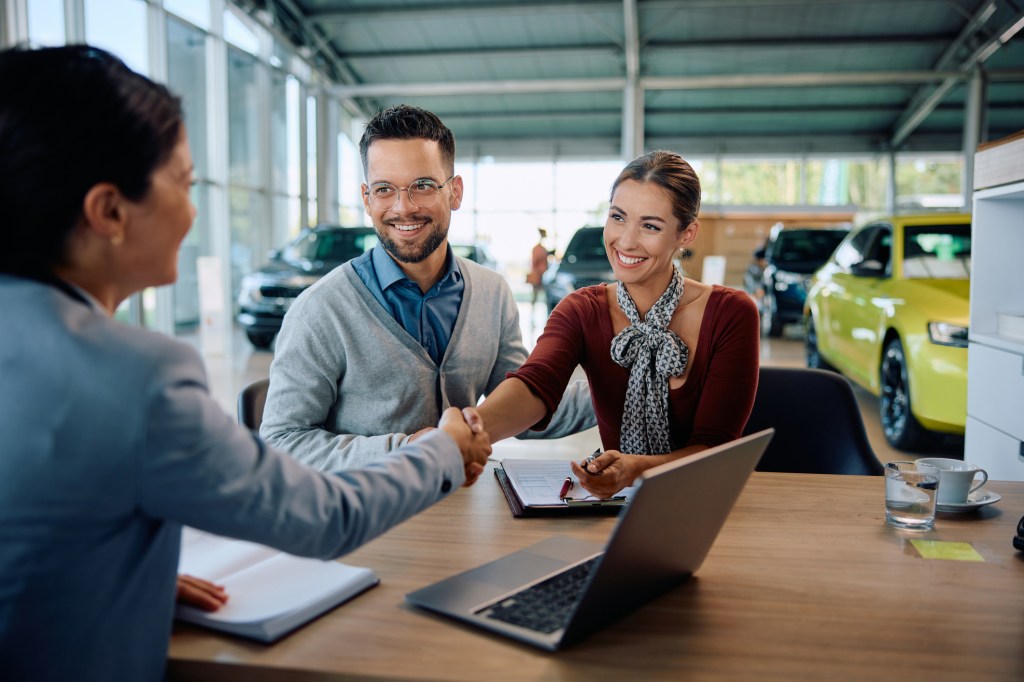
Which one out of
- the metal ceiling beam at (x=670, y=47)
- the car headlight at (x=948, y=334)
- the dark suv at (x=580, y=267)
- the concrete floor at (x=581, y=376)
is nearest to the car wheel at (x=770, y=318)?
the concrete floor at (x=581, y=376)

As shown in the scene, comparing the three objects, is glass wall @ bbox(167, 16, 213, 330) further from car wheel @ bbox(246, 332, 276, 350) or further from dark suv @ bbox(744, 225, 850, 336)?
dark suv @ bbox(744, 225, 850, 336)

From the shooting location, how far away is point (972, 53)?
38.7 feet

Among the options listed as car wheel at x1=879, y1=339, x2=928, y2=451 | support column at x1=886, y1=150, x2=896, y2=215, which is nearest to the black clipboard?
car wheel at x1=879, y1=339, x2=928, y2=451

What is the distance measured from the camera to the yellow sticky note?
48.8 inches

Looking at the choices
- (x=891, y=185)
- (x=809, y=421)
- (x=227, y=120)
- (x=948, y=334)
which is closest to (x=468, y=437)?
(x=809, y=421)

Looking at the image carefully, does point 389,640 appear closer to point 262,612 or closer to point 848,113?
point 262,612

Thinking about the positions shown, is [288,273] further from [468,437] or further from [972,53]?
[972,53]

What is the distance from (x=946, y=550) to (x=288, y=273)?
6822 millimetres

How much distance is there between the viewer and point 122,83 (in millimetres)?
805

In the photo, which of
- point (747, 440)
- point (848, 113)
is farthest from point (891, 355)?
point (848, 113)

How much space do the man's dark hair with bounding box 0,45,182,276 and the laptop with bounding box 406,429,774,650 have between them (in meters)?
0.60

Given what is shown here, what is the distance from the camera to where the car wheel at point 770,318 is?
9602mm

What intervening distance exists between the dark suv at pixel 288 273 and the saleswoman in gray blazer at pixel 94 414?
636 centimetres

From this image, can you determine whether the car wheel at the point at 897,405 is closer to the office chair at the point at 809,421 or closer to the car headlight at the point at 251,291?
the office chair at the point at 809,421
